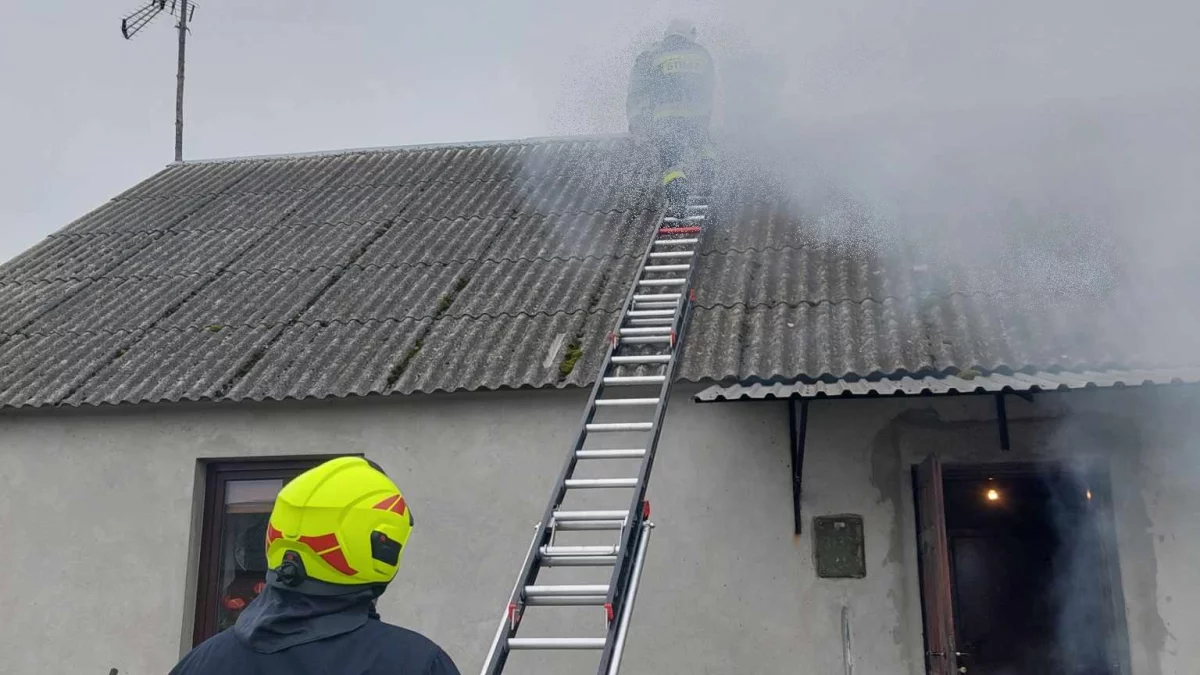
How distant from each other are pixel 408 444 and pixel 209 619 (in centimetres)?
158

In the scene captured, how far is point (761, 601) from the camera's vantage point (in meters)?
5.15

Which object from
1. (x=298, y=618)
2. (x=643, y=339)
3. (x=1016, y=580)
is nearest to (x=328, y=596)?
(x=298, y=618)

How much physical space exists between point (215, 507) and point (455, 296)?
2.01 m

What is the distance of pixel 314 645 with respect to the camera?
2.02 meters

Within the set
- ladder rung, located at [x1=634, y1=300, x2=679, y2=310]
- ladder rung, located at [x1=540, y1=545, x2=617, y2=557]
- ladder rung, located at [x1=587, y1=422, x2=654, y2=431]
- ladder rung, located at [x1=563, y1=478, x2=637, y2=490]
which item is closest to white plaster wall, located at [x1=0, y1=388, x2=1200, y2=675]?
ladder rung, located at [x1=634, y1=300, x2=679, y2=310]

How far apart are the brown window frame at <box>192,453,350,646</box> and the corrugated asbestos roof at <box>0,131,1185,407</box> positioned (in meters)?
0.47

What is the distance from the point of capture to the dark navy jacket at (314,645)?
1987 mm

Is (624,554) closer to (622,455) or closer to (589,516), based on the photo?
(589,516)

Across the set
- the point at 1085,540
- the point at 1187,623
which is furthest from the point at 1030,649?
the point at 1187,623

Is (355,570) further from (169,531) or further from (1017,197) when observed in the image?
(1017,197)

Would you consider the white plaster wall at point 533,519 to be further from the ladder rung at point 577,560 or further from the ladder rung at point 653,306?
the ladder rung at point 577,560

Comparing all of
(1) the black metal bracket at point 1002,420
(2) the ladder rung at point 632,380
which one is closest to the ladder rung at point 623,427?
(2) the ladder rung at point 632,380

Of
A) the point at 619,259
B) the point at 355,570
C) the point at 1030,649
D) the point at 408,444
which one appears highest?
the point at 619,259

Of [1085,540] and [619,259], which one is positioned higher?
[619,259]
